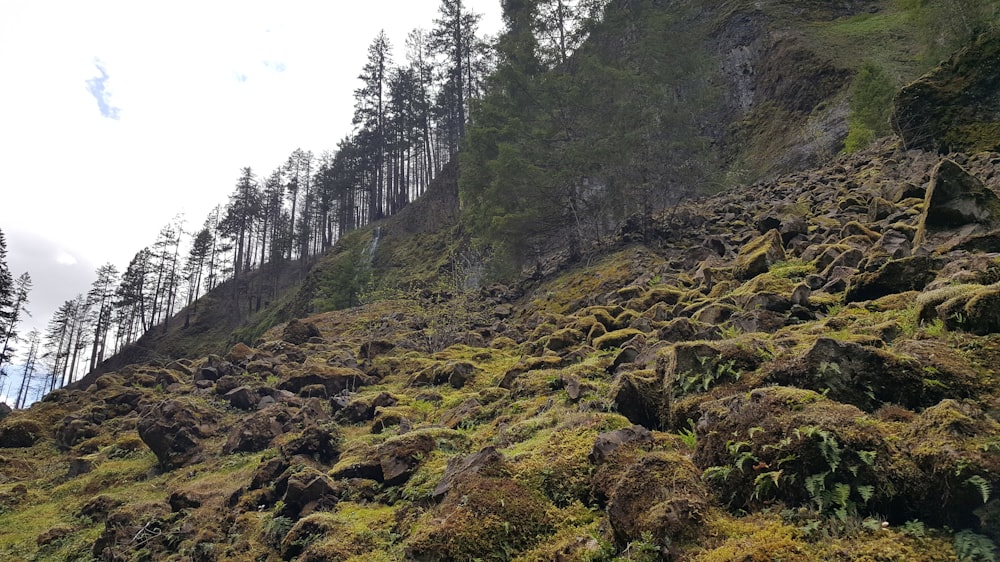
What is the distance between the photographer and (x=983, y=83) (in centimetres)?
1727

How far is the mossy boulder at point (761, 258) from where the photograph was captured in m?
14.5

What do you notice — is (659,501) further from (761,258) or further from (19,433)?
(19,433)

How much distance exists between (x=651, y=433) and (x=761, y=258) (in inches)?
388

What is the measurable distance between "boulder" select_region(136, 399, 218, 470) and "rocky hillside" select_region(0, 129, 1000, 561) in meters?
0.07

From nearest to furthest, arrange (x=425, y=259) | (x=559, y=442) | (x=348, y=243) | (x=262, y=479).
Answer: (x=559, y=442)
(x=262, y=479)
(x=425, y=259)
(x=348, y=243)

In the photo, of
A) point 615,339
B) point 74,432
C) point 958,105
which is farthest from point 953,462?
point 74,432

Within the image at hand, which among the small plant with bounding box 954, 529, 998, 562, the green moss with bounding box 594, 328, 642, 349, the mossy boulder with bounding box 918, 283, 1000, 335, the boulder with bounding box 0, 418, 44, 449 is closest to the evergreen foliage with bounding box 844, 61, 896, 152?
the green moss with bounding box 594, 328, 642, 349

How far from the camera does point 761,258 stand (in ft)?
48.0

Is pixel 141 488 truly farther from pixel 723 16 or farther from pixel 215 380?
pixel 723 16

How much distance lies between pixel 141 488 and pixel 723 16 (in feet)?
169

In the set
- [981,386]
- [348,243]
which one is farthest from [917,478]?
[348,243]

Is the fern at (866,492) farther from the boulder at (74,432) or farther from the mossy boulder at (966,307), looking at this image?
the boulder at (74,432)

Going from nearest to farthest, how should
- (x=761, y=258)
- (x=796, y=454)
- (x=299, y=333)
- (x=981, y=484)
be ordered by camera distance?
→ (x=981, y=484) → (x=796, y=454) → (x=761, y=258) → (x=299, y=333)

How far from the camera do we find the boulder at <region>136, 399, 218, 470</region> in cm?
1603
